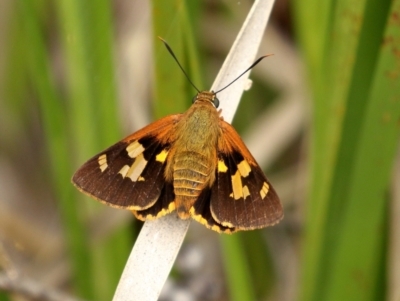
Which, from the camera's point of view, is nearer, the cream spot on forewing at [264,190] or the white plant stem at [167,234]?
the white plant stem at [167,234]

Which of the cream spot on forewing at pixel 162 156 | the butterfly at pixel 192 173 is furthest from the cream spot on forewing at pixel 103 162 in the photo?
the cream spot on forewing at pixel 162 156

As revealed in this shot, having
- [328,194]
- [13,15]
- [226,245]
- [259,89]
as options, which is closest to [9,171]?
[13,15]

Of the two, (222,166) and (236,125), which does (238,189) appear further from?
(236,125)

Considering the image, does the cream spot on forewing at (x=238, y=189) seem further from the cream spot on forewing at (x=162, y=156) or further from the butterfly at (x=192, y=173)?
the cream spot on forewing at (x=162, y=156)

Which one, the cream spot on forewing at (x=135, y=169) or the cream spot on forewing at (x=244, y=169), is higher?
the cream spot on forewing at (x=135, y=169)

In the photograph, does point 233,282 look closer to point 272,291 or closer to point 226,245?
point 226,245

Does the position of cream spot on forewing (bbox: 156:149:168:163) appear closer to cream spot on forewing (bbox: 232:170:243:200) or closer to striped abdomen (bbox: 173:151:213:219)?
striped abdomen (bbox: 173:151:213:219)

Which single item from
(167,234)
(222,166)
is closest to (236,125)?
(222,166)

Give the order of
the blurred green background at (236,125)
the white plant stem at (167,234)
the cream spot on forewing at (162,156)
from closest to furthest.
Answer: the white plant stem at (167,234), the blurred green background at (236,125), the cream spot on forewing at (162,156)
